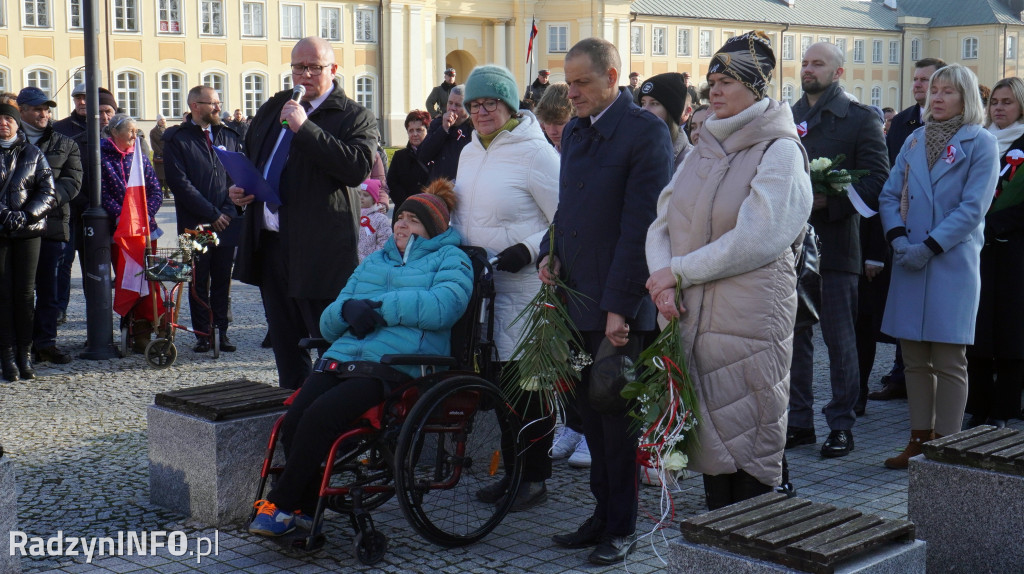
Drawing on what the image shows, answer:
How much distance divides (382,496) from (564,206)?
141 cm

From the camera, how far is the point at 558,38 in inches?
2692

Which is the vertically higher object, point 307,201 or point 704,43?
point 704,43

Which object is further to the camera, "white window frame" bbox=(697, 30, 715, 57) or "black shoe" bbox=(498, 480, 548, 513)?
"white window frame" bbox=(697, 30, 715, 57)

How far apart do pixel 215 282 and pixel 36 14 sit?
42.2m

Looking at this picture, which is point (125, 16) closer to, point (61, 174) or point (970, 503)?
point (61, 174)

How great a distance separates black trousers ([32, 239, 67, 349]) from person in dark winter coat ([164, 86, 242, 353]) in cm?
107

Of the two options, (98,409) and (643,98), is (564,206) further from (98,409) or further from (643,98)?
(98,409)

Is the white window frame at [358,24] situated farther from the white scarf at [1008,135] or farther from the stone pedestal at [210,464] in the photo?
the stone pedestal at [210,464]

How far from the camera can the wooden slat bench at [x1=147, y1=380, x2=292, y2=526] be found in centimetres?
527

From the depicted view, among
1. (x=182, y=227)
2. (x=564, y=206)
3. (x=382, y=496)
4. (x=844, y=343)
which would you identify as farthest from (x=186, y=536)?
(x=182, y=227)

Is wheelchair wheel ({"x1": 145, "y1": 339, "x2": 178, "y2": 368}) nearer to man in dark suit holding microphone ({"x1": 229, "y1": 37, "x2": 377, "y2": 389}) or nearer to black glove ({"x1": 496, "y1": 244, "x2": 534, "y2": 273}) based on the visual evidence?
man in dark suit holding microphone ({"x1": 229, "y1": 37, "x2": 377, "y2": 389})

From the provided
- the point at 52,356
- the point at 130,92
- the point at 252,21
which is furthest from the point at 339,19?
the point at 52,356

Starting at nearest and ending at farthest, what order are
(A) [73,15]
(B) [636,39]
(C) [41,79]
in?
1. (A) [73,15]
2. (C) [41,79]
3. (B) [636,39]

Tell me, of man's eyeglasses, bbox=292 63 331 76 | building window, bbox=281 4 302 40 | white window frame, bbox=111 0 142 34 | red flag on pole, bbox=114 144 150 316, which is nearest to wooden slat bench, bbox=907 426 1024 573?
man's eyeglasses, bbox=292 63 331 76
